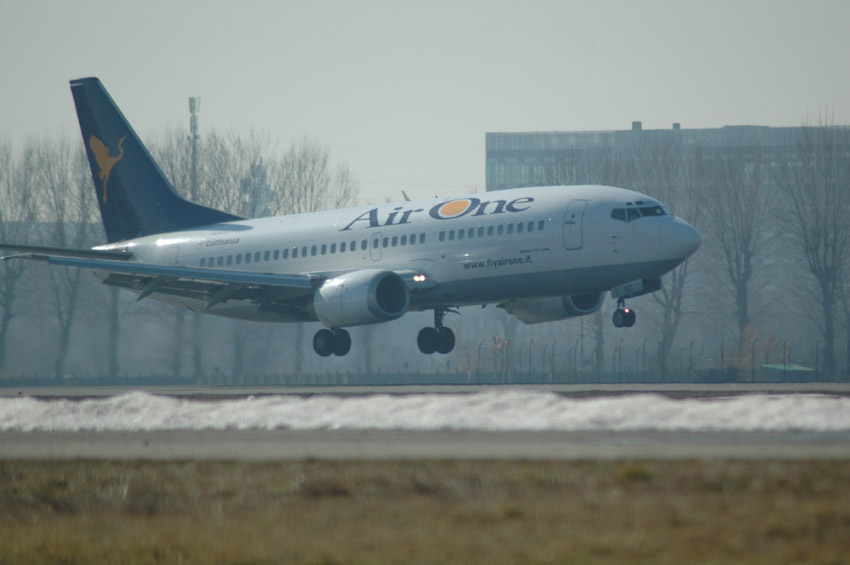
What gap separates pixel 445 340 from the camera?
1727 inches

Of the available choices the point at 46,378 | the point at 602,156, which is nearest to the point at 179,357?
the point at 46,378

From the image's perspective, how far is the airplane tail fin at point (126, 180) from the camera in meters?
50.2

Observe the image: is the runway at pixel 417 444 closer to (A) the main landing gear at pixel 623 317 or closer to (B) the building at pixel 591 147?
(A) the main landing gear at pixel 623 317

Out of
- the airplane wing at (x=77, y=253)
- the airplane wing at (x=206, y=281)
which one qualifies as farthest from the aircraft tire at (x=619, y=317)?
the airplane wing at (x=77, y=253)

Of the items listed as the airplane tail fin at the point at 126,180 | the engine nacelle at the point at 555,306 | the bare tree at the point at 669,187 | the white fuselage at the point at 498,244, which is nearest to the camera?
the white fuselage at the point at 498,244

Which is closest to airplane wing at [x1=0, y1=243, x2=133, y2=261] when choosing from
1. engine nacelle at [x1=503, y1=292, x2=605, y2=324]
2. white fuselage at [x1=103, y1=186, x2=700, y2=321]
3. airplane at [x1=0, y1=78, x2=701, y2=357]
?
airplane at [x1=0, y1=78, x2=701, y2=357]

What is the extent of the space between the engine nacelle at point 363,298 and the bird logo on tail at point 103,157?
14.3m

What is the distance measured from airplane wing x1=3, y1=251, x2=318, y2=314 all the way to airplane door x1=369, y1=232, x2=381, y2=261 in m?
2.13

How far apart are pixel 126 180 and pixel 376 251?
45.7 ft

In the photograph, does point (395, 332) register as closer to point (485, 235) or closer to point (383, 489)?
point (485, 235)

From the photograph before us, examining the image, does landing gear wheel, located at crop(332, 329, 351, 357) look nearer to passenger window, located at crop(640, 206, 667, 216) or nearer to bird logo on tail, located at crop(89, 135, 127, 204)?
passenger window, located at crop(640, 206, 667, 216)

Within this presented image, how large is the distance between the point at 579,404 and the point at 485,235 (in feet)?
53.8

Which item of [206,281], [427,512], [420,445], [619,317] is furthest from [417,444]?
[206,281]

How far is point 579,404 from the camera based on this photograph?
22375 millimetres
